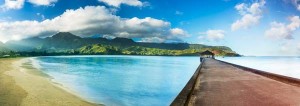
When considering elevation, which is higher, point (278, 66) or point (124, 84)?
point (278, 66)

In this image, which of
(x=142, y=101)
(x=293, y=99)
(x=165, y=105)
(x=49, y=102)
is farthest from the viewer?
(x=142, y=101)

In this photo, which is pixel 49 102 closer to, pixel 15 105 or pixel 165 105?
pixel 15 105

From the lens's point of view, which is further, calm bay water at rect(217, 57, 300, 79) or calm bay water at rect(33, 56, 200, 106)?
calm bay water at rect(217, 57, 300, 79)

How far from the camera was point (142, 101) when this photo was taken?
13.2 meters

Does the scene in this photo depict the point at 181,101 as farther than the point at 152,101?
No

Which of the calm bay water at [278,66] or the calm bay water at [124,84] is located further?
the calm bay water at [278,66]

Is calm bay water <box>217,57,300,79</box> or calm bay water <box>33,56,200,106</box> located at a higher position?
calm bay water <box>217,57,300,79</box>

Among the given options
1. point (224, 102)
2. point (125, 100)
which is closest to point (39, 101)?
point (125, 100)

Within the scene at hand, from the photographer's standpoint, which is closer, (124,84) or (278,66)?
(124,84)

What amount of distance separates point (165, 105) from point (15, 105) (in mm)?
5585

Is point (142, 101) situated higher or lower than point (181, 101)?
lower

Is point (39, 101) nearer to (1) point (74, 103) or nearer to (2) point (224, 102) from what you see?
(1) point (74, 103)

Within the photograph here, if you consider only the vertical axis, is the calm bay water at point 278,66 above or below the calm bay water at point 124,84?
above

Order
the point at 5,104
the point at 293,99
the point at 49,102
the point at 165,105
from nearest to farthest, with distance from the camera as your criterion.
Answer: the point at 293,99
the point at 5,104
the point at 49,102
the point at 165,105
